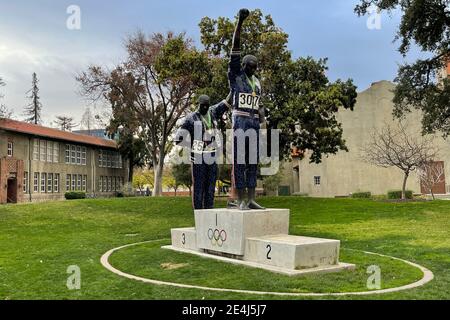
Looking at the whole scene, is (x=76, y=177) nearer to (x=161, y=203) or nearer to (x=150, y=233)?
(x=161, y=203)

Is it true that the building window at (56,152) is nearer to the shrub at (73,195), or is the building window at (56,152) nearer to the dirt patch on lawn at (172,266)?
the shrub at (73,195)

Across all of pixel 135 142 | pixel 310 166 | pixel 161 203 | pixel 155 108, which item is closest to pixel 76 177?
pixel 135 142

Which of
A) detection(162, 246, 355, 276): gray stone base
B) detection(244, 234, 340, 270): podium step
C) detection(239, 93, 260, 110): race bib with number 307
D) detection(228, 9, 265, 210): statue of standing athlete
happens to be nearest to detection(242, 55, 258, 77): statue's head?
detection(228, 9, 265, 210): statue of standing athlete

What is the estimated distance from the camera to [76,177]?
165ft

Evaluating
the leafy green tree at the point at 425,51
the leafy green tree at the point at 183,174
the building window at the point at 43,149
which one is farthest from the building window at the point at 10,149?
the leafy green tree at the point at 425,51

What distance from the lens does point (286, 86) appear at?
24594 millimetres

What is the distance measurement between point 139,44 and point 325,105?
54.0 feet

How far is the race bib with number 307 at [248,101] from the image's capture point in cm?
970

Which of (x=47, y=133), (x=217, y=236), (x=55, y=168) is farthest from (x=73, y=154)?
(x=217, y=236)

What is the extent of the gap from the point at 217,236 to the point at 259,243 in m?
1.31

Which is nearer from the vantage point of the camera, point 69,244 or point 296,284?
point 296,284

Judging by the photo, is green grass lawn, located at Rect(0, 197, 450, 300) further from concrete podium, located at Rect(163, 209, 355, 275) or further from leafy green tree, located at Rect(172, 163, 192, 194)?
leafy green tree, located at Rect(172, 163, 192, 194)

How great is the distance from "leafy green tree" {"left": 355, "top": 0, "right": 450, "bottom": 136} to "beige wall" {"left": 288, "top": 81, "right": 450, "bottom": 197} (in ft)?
47.6

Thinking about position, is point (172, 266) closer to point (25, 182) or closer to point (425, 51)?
point (425, 51)
